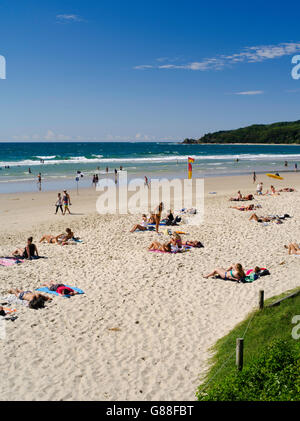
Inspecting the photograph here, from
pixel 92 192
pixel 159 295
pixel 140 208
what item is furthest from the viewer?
pixel 92 192

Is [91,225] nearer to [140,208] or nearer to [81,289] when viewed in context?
[140,208]

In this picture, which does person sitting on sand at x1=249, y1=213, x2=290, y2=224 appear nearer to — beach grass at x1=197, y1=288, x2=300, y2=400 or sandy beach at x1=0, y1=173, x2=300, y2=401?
sandy beach at x1=0, y1=173, x2=300, y2=401

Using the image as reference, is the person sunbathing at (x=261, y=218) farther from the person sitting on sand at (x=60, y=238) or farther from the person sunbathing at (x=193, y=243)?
the person sitting on sand at (x=60, y=238)

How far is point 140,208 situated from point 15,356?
52.3 feet

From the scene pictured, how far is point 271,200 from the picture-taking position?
2411 cm

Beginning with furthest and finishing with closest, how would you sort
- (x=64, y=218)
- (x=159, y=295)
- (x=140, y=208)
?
(x=140, y=208), (x=64, y=218), (x=159, y=295)

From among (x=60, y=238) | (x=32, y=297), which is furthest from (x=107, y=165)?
(x=32, y=297)

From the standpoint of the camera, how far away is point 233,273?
34.1 feet

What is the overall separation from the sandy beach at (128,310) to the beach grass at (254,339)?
287mm

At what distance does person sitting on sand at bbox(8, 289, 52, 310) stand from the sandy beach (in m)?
0.17

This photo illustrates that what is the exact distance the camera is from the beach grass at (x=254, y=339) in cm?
577

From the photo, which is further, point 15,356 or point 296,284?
point 296,284

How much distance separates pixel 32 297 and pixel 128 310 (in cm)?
Answer: 232

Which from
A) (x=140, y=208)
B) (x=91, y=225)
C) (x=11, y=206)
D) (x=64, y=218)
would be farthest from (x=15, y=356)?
(x=11, y=206)
